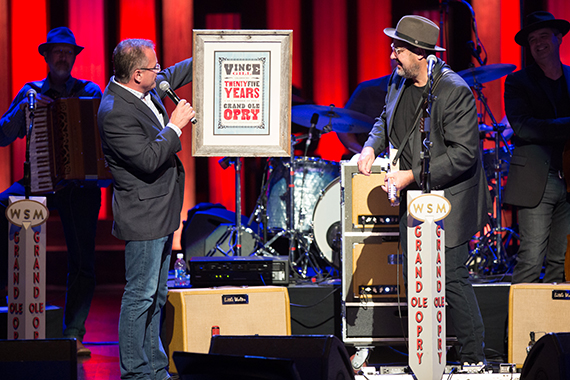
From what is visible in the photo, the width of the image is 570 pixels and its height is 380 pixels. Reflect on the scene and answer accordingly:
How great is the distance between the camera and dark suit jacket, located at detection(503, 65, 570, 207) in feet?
13.2

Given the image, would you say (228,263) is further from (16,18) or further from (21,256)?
(16,18)

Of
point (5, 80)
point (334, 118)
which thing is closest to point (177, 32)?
point (5, 80)

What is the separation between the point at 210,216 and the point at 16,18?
3659mm

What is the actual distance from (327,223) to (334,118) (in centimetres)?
97

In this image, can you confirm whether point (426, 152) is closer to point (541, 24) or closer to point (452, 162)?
point (452, 162)

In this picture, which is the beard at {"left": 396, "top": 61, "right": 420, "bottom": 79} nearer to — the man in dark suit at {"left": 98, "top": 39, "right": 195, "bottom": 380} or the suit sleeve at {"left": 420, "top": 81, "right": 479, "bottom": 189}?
the suit sleeve at {"left": 420, "top": 81, "right": 479, "bottom": 189}

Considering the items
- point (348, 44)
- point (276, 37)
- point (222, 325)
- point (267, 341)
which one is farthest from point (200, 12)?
point (267, 341)

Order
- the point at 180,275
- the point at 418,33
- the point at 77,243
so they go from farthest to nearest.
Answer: the point at 180,275 → the point at 77,243 → the point at 418,33

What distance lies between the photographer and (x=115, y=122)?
3121 mm

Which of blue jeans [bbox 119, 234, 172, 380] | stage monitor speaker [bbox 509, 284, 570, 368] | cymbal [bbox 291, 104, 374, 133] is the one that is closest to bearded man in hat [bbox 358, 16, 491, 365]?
stage monitor speaker [bbox 509, 284, 570, 368]

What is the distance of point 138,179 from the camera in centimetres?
321

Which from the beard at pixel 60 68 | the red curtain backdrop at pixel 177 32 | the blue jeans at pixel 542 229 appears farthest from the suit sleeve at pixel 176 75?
the red curtain backdrop at pixel 177 32

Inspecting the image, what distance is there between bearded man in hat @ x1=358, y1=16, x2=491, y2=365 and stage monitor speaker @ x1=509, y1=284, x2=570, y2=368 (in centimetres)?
58

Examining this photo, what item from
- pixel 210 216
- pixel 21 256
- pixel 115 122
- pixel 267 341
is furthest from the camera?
pixel 210 216
